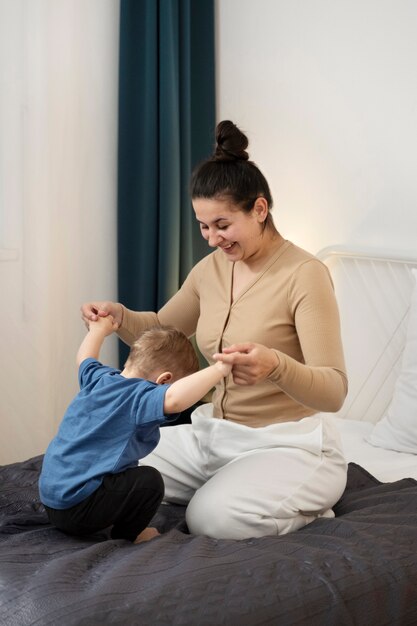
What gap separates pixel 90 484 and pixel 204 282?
0.77 metres

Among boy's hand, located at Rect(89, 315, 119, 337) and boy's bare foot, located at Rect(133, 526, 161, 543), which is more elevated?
boy's hand, located at Rect(89, 315, 119, 337)

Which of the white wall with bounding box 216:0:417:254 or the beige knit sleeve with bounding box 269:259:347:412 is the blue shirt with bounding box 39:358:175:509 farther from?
the white wall with bounding box 216:0:417:254

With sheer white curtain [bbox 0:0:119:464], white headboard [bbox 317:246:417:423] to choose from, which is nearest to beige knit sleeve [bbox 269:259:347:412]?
white headboard [bbox 317:246:417:423]

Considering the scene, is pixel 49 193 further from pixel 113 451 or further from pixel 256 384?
pixel 113 451

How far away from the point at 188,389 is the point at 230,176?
654 millimetres

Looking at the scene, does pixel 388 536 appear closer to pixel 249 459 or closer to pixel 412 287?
pixel 249 459

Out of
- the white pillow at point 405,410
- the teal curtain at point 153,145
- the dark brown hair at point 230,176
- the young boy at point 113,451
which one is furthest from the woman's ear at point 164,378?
the teal curtain at point 153,145

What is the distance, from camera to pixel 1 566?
5.25ft

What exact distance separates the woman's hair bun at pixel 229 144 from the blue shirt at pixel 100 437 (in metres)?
0.65

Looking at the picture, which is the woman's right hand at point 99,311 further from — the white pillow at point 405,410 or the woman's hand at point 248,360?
the white pillow at point 405,410

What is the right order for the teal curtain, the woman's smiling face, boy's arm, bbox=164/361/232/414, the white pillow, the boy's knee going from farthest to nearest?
1. the teal curtain
2. the white pillow
3. the woman's smiling face
4. the boy's knee
5. boy's arm, bbox=164/361/232/414

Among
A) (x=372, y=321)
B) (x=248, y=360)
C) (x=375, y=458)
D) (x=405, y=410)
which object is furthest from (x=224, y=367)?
(x=372, y=321)

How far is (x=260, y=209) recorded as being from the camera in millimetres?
2150

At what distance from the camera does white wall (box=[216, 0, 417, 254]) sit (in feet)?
9.79
